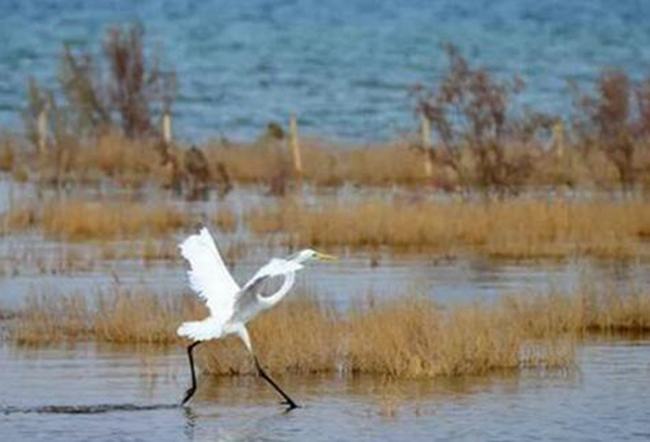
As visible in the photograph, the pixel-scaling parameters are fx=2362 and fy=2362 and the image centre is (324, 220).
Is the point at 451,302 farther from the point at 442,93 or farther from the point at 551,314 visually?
the point at 442,93

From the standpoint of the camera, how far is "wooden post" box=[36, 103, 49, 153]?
139ft

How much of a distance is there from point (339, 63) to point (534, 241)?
5019 cm

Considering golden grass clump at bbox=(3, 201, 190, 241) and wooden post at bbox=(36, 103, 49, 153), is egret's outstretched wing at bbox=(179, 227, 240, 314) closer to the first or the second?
golden grass clump at bbox=(3, 201, 190, 241)

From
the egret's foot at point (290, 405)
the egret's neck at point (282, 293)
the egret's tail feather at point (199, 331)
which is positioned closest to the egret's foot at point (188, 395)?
the egret's tail feather at point (199, 331)

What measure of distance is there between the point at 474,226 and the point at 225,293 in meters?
12.0

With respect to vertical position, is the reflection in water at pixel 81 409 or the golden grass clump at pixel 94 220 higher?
the golden grass clump at pixel 94 220

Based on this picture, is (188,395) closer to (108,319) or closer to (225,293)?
(225,293)

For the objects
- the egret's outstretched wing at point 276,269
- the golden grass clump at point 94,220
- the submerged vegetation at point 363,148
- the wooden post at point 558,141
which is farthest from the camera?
the wooden post at point 558,141

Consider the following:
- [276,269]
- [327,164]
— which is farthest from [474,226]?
[276,269]

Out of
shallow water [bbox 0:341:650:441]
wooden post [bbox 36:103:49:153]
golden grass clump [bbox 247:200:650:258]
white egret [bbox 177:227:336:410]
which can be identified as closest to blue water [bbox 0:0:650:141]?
wooden post [bbox 36:103:49:153]

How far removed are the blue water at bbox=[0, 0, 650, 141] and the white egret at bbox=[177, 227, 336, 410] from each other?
1292 inches

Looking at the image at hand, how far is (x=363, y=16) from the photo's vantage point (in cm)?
11869

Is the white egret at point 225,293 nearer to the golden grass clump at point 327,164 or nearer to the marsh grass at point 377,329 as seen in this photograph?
the marsh grass at point 377,329

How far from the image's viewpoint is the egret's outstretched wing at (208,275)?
57.5 feet
